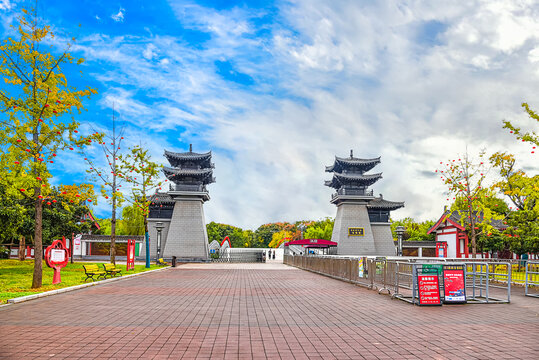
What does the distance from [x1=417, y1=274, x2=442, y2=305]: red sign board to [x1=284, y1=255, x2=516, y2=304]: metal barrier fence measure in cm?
Result: 24

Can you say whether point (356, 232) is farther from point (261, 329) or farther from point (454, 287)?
point (261, 329)

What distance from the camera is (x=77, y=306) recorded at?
1016cm

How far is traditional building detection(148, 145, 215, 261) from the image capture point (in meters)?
44.0

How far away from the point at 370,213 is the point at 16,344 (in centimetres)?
4758

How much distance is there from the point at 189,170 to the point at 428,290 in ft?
121

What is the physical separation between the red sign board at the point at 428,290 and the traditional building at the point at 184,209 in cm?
3505

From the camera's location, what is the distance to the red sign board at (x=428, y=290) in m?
10.6

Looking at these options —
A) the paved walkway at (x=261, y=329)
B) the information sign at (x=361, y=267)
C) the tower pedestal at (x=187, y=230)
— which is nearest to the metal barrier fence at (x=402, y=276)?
the information sign at (x=361, y=267)

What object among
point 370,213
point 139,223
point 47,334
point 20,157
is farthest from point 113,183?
point 370,213

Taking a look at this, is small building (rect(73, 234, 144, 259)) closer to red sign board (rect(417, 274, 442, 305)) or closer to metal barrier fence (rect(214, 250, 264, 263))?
metal barrier fence (rect(214, 250, 264, 263))

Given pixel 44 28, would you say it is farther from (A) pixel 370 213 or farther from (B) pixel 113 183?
(A) pixel 370 213

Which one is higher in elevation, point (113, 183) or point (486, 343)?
point (113, 183)

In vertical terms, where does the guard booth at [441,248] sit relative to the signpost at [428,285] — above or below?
below

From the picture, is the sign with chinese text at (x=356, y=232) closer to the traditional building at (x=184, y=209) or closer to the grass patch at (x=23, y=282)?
the traditional building at (x=184, y=209)
